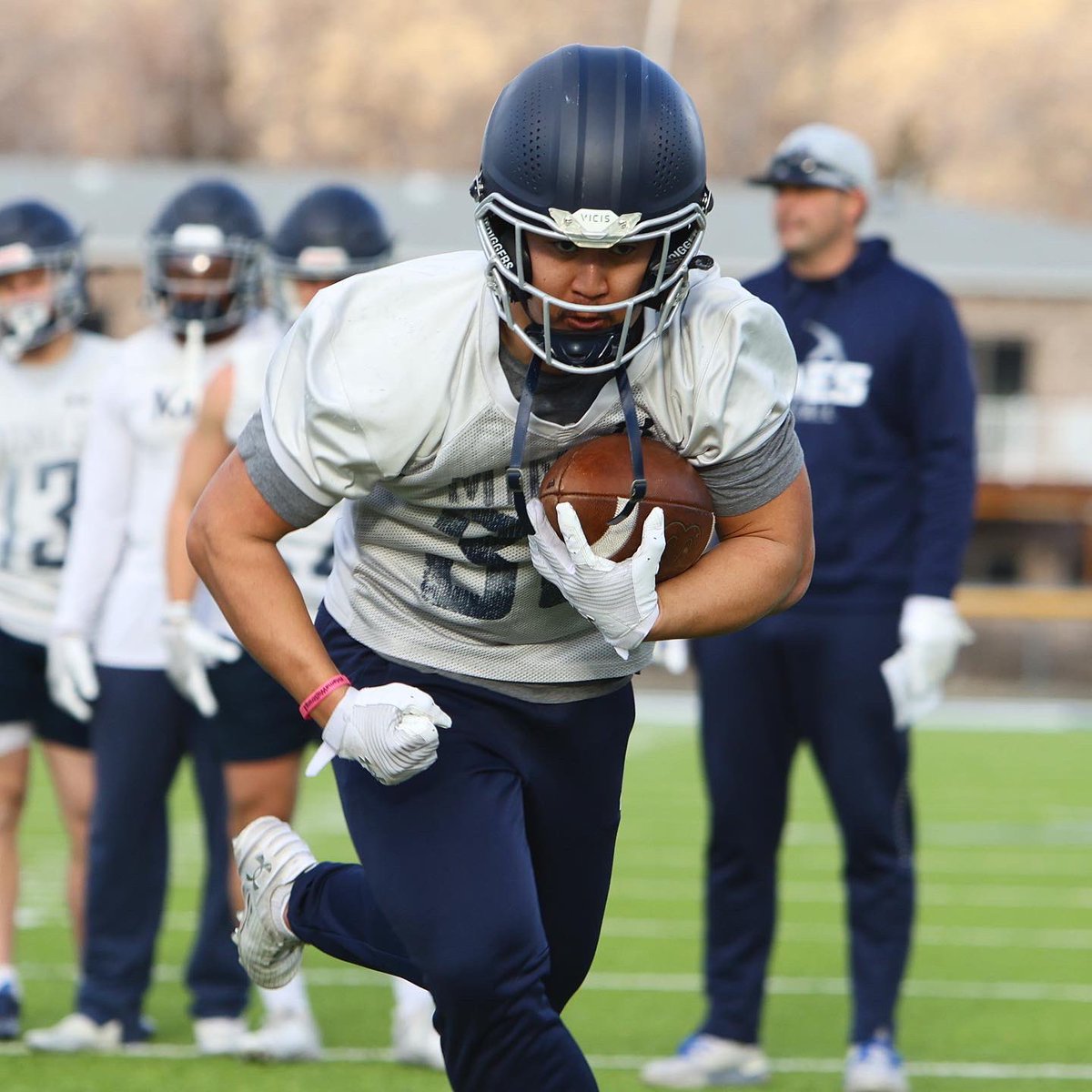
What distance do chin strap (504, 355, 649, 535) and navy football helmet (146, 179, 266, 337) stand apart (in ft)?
7.24

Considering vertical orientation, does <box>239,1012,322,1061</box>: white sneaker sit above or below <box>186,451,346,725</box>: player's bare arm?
below

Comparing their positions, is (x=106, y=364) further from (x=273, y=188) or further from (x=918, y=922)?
(x=273, y=188)

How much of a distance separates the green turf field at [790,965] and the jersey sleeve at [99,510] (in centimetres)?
106

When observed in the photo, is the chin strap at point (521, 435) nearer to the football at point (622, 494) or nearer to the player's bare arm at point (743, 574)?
the football at point (622, 494)

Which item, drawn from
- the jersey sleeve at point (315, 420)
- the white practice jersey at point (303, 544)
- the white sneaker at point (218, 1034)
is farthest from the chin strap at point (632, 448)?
the white sneaker at point (218, 1034)

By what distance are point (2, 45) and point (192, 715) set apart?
40730 mm

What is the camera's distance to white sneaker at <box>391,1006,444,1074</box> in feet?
15.5

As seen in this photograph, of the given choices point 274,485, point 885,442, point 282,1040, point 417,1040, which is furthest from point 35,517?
point 274,485

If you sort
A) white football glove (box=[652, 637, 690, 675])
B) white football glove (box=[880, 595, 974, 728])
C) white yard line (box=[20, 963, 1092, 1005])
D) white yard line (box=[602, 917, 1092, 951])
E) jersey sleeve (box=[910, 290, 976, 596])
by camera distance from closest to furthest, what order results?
1. white football glove (box=[652, 637, 690, 675])
2. white football glove (box=[880, 595, 974, 728])
3. jersey sleeve (box=[910, 290, 976, 596])
4. white yard line (box=[20, 963, 1092, 1005])
5. white yard line (box=[602, 917, 1092, 951])

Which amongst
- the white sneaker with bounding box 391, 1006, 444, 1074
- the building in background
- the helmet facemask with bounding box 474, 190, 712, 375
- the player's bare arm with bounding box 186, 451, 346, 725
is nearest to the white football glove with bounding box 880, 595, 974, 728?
the white sneaker with bounding box 391, 1006, 444, 1074

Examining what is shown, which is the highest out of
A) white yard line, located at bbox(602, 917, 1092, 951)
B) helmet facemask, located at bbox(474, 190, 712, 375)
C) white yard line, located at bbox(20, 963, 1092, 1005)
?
helmet facemask, located at bbox(474, 190, 712, 375)

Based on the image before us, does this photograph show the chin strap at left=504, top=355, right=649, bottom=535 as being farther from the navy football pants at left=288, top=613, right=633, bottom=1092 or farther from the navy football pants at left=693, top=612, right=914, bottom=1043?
the navy football pants at left=693, top=612, right=914, bottom=1043

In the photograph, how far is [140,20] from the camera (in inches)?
1713

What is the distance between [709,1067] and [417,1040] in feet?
2.19
